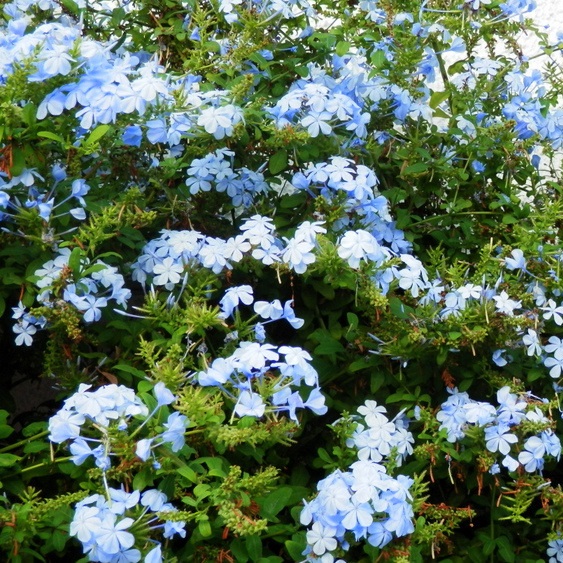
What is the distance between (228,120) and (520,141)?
35.7 inches

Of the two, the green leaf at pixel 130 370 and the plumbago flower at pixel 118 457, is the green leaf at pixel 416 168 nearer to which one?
the green leaf at pixel 130 370

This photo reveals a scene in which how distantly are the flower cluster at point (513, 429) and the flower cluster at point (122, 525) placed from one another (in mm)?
714

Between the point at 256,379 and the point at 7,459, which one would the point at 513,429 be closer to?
the point at 256,379

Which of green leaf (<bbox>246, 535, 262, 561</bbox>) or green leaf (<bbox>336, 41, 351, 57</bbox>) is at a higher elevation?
green leaf (<bbox>336, 41, 351, 57</bbox>)

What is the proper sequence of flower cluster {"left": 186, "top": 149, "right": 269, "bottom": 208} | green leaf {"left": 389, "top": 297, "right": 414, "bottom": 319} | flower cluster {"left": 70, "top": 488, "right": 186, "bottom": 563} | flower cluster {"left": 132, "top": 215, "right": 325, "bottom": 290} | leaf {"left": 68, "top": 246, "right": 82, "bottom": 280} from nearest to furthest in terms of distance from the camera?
flower cluster {"left": 70, "top": 488, "right": 186, "bottom": 563}
leaf {"left": 68, "top": 246, "right": 82, "bottom": 280}
flower cluster {"left": 132, "top": 215, "right": 325, "bottom": 290}
green leaf {"left": 389, "top": 297, "right": 414, "bottom": 319}
flower cluster {"left": 186, "top": 149, "right": 269, "bottom": 208}

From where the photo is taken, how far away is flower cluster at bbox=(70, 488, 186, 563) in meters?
1.54

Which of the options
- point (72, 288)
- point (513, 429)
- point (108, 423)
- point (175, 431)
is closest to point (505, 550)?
point (513, 429)

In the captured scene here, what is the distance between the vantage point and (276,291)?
7.58 feet

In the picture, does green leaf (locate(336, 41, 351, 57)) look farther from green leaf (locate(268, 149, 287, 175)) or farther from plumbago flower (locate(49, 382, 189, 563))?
plumbago flower (locate(49, 382, 189, 563))

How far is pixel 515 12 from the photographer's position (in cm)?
260

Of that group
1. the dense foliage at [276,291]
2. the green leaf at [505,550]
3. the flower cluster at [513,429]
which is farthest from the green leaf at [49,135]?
the green leaf at [505,550]

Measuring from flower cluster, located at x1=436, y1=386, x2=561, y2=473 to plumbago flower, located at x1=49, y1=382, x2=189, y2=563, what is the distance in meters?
0.69

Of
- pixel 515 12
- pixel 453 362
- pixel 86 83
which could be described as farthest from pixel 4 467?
pixel 515 12

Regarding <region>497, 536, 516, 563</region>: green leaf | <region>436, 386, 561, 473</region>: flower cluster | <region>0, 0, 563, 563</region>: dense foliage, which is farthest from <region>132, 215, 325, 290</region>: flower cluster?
<region>497, 536, 516, 563</region>: green leaf
